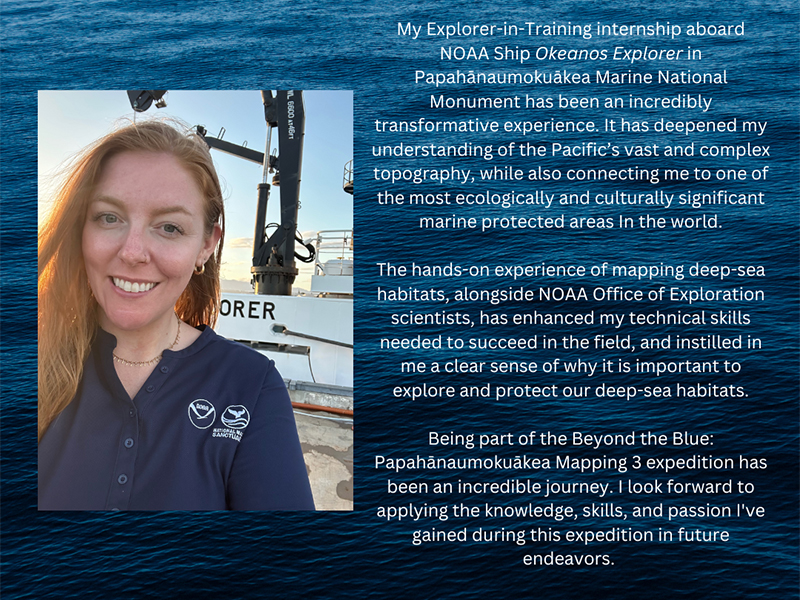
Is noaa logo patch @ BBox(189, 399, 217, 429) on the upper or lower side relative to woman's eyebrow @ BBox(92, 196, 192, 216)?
lower

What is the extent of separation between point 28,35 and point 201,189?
310 inches

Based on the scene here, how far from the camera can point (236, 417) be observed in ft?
14.0

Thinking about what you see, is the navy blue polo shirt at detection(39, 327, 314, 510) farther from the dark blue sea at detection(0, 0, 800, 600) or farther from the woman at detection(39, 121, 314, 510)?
the dark blue sea at detection(0, 0, 800, 600)

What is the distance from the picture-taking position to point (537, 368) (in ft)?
17.2

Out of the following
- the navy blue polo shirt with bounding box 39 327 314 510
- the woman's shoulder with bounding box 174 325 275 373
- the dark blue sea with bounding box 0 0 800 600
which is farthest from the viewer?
the dark blue sea with bounding box 0 0 800 600

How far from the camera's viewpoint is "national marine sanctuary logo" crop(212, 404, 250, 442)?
4.23 metres

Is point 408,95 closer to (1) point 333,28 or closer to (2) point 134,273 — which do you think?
(2) point 134,273

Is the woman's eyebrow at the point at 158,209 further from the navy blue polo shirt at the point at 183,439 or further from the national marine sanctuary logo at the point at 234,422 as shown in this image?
the national marine sanctuary logo at the point at 234,422

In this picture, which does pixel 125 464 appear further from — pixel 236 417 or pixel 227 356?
pixel 227 356

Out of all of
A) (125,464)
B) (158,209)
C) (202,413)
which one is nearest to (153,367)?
(202,413)

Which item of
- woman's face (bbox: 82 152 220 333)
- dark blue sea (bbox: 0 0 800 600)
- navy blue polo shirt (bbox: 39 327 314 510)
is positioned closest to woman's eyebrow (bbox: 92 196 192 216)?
woman's face (bbox: 82 152 220 333)

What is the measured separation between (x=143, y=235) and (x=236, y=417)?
4.33ft

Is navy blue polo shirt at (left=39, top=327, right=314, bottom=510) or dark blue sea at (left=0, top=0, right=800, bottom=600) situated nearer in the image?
navy blue polo shirt at (left=39, top=327, right=314, bottom=510)

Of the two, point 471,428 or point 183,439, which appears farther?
point 471,428
